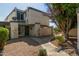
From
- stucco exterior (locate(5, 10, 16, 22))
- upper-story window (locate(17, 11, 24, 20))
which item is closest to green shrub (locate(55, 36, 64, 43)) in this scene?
upper-story window (locate(17, 11, 24, 20))

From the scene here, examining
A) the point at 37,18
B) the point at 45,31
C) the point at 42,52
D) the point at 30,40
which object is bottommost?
the point at 42,52

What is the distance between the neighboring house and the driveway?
0.55 ft

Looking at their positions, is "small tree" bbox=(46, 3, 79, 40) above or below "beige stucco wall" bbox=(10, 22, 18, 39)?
above

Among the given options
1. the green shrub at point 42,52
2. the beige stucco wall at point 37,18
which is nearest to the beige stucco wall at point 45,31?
the beige stucco wall at point 37,18

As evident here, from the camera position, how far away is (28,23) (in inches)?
201

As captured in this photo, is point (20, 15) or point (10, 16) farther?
point (20, 15)

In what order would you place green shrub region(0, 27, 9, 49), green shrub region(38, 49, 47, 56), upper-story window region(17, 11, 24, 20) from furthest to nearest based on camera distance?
upper-story window region(17, 11, 24, 20) → green shrub region(0, 27, 9, 49) → green shrub region(38, 49, 47, 56)

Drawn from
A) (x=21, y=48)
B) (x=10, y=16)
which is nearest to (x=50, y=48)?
(x=21, y=48)

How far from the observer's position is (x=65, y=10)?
5.22 m

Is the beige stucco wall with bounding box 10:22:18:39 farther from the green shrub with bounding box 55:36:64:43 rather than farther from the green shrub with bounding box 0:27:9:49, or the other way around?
the green shrub with bounding box 55:36:64:43

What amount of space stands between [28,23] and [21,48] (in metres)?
0.61

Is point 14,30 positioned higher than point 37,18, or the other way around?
point 37,18

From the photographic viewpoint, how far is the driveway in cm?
490

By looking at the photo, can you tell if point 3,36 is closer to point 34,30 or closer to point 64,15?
point 34,30
